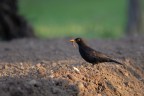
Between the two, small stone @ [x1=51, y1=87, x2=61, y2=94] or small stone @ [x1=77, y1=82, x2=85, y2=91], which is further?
small stone @ [x1=77, y1=82, x2=85, y2=91]

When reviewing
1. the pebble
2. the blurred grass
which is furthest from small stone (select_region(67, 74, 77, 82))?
the blurred grass

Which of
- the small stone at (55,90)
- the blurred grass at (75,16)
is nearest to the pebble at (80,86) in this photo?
the small stone at (55,90)

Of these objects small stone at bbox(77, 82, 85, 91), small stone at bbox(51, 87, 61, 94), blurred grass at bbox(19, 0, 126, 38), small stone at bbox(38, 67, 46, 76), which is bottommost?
blurred grass at bbox(19, 0, 126, 38)

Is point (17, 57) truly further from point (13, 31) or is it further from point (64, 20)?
point (64, 20)

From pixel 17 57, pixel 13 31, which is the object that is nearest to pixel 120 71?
pixel 17 57

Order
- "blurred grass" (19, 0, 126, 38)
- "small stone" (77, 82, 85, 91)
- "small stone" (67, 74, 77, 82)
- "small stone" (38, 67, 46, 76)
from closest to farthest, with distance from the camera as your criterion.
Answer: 1. "small stone" (77, 82, 85, 91)
2. "small stone" (67, 74, 77, 82)
3. "small stone" (38, 67, 46, 76)
4. "blurred grass" (19, 0, 126, 38)

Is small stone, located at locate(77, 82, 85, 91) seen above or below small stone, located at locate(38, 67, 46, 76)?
below

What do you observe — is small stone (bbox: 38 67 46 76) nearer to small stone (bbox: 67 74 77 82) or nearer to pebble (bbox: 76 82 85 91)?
small stone (bbox: 67 74 77 82)
